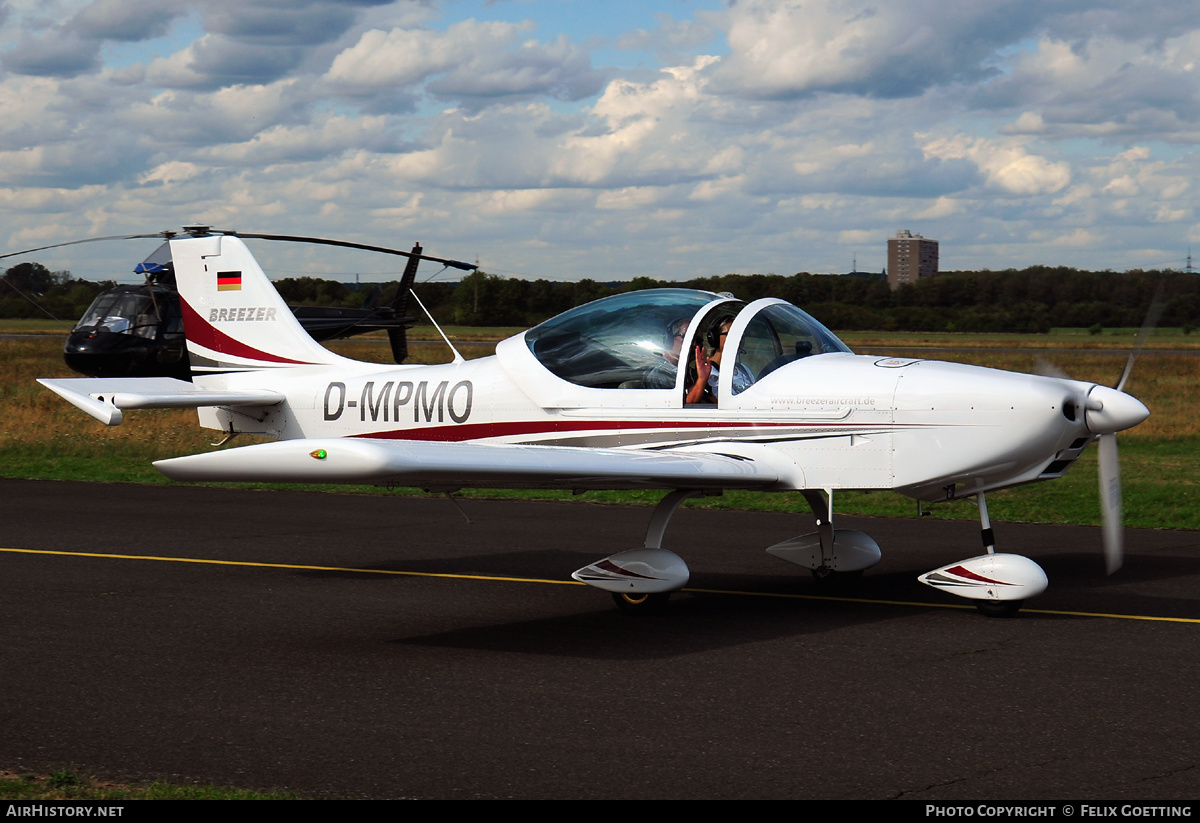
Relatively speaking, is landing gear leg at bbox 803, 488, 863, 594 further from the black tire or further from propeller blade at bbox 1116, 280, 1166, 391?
propeller blade at bbox 1116, 280, 1166, 391

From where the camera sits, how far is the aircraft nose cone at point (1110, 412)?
758 centimetres

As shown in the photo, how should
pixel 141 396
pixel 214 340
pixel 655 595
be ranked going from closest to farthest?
pixel 655 595 < pixel 141 396 < pixel 214 340

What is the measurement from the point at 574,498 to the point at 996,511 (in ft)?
15.7

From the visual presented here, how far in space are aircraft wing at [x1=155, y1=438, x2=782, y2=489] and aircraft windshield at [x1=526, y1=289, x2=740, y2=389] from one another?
533 mm

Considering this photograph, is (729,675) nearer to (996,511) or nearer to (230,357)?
(230,357)

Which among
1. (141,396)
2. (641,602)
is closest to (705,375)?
(641,602)

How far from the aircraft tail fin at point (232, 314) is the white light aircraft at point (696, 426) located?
101 cm

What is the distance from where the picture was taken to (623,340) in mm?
8469

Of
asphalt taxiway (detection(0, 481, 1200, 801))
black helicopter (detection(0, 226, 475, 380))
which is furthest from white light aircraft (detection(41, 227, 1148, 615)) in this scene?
black helicopter (detection(0, 226, 475, 380))

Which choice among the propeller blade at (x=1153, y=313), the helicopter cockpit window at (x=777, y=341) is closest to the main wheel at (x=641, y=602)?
the helicopter cockpit window at (x=777, y=341)

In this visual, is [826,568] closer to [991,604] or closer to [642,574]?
[991,604]

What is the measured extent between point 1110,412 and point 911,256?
408ft

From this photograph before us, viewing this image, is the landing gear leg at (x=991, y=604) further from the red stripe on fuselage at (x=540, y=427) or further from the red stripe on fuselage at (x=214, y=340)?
the red stripe on fuselage at (x=214, y=340)
